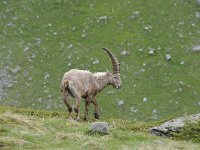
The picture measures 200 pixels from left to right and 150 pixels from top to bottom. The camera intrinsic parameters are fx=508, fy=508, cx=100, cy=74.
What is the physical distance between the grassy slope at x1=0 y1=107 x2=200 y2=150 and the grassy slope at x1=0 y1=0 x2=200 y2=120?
28145mm

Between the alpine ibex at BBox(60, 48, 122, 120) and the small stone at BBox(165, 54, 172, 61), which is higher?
the small stone at BBox(165, 54, 172, 61)

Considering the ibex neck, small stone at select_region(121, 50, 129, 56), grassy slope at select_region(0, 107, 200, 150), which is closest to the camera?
grassy slope at select_region(0, 107, 200, 150)

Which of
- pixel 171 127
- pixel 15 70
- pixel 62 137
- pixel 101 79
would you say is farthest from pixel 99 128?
pixel 15 70

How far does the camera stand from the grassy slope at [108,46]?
5016cm

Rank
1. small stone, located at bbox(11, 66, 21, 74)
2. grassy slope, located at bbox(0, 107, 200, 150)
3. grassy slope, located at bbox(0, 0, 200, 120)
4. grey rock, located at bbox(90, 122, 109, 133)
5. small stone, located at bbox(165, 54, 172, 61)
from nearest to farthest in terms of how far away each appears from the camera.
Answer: grassy slope, located at bbox(0, 107, 200, 150) < grey rock, located at bbox(90, 122, 109, 133) < grassy slope, located at bbox(0, 0, 200, 120) < small stone, located at bbox(165, 54, 172, 61) < small stone, located at bbox(11, 66, 21, 74)

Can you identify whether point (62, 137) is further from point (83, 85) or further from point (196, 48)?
point (196, 48)

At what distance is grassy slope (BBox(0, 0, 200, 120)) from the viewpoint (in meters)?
50.2

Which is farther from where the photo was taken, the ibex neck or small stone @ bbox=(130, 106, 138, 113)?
small stone @ bbox=(130, 106, 138, 113)

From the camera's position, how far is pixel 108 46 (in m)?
56.8

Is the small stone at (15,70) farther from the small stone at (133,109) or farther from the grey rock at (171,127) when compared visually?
the grey rock at (171,127)

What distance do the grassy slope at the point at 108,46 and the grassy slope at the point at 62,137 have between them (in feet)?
92.3

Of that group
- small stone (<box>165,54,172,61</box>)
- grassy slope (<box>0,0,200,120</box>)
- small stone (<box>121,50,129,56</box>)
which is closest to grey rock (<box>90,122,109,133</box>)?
grassy slope (<box>0,0,200,120</box>)

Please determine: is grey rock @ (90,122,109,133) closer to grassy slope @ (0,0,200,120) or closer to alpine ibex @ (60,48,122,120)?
alpine ibex @ (60,48,122,120)

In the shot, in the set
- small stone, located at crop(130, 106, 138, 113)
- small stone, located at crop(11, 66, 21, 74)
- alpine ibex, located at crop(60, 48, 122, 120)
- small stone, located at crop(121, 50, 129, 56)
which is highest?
small stone, located at crop(121, 50, 129, 56)
